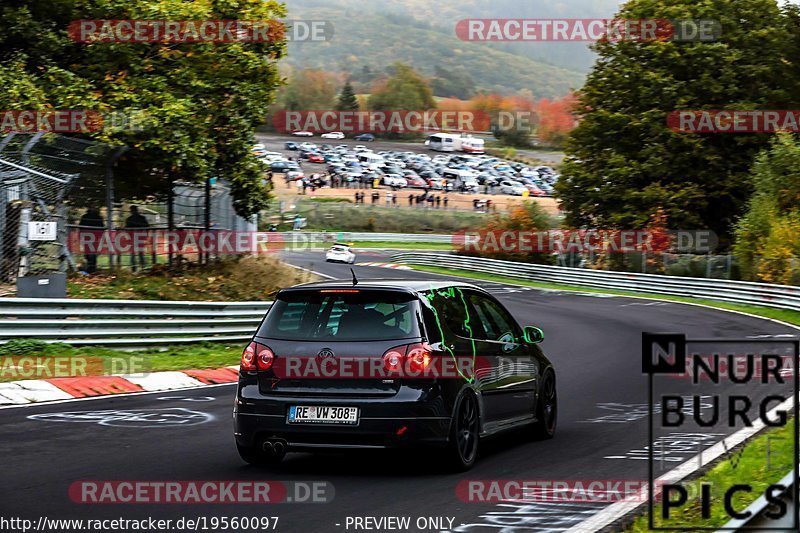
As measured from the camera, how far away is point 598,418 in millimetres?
12320

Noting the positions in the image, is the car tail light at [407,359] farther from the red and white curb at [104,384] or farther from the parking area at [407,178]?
the parking area at [407,178]

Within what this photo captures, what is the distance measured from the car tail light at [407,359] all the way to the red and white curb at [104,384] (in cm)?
639

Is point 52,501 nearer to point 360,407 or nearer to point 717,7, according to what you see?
point 360,407

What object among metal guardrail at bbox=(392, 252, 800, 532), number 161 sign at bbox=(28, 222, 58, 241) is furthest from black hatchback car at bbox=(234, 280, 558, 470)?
metal guardrail at bbox=(392, 252, 800, 532)

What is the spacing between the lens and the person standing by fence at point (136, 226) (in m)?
23.7

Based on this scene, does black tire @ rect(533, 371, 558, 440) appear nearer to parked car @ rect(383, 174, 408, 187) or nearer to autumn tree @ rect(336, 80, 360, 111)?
parked car @ rect(383, 174, 408, 187)

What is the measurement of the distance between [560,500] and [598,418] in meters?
4.66

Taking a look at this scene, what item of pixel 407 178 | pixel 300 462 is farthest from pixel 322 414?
pixel 407 178

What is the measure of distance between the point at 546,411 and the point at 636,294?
1397 inches

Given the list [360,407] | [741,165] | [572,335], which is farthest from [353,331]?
[741,165]

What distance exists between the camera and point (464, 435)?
8977mm

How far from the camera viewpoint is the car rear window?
882 cm

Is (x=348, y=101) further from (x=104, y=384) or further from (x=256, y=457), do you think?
(x=256, y=457)

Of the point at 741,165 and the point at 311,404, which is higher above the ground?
the point at 741,165
